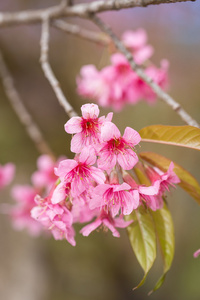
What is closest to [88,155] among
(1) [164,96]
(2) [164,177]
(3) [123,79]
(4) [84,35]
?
(2) [164,177]

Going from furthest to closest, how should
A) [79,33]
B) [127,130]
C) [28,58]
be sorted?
[28,58]
[79,33]
[127,130]

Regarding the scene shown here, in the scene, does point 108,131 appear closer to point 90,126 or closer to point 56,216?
point 90,126

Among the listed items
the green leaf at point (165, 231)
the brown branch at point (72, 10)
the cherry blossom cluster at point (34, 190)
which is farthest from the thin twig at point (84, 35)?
the green leaf at point (165, 231)

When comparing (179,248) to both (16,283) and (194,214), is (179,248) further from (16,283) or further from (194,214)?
(16,283)

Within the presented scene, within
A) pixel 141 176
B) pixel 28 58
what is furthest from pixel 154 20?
pixel 141 176

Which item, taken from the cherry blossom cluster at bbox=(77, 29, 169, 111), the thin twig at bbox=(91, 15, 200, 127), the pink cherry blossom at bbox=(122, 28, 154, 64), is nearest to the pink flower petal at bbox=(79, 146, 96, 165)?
the thin twig at bbox=(91, 15, 200, 127)

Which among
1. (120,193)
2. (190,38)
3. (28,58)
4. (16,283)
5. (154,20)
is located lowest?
(120,193)
